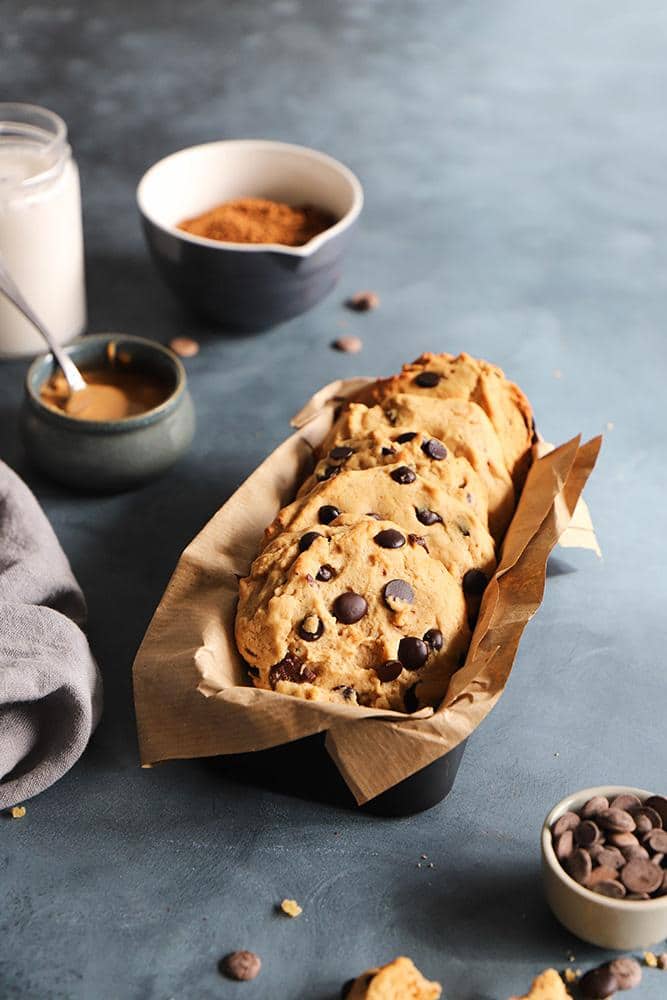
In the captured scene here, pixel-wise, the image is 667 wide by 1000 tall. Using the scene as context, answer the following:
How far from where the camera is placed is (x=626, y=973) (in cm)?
186

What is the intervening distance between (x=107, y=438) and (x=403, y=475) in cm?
74

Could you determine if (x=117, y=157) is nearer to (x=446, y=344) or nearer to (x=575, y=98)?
(x=446, y=344)

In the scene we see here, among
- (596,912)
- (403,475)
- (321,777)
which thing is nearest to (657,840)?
(596,912)

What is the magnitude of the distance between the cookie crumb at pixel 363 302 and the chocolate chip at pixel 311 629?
1.50m

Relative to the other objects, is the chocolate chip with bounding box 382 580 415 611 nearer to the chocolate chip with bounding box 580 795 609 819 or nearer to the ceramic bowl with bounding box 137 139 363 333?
the chocolate chip with bounding box 580 795 609 819

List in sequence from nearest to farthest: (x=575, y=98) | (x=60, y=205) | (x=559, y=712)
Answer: (x=559, y=712) < (x=60, y=205) < (x=575, y=98)

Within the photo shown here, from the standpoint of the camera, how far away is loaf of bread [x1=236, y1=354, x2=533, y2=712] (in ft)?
6.71

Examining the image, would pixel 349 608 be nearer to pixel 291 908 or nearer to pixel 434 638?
pixel 434 638

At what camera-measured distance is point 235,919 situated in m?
1.95

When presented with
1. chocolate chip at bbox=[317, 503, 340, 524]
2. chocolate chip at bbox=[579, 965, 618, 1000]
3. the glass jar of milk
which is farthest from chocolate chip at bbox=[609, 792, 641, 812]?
the glass jar of milk

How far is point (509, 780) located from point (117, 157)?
8.18ft

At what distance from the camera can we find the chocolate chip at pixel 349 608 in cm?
206

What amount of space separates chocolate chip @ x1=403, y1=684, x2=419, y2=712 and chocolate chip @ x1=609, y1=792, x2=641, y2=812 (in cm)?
34

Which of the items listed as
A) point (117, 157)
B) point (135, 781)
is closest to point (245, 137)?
point (117, 157)
